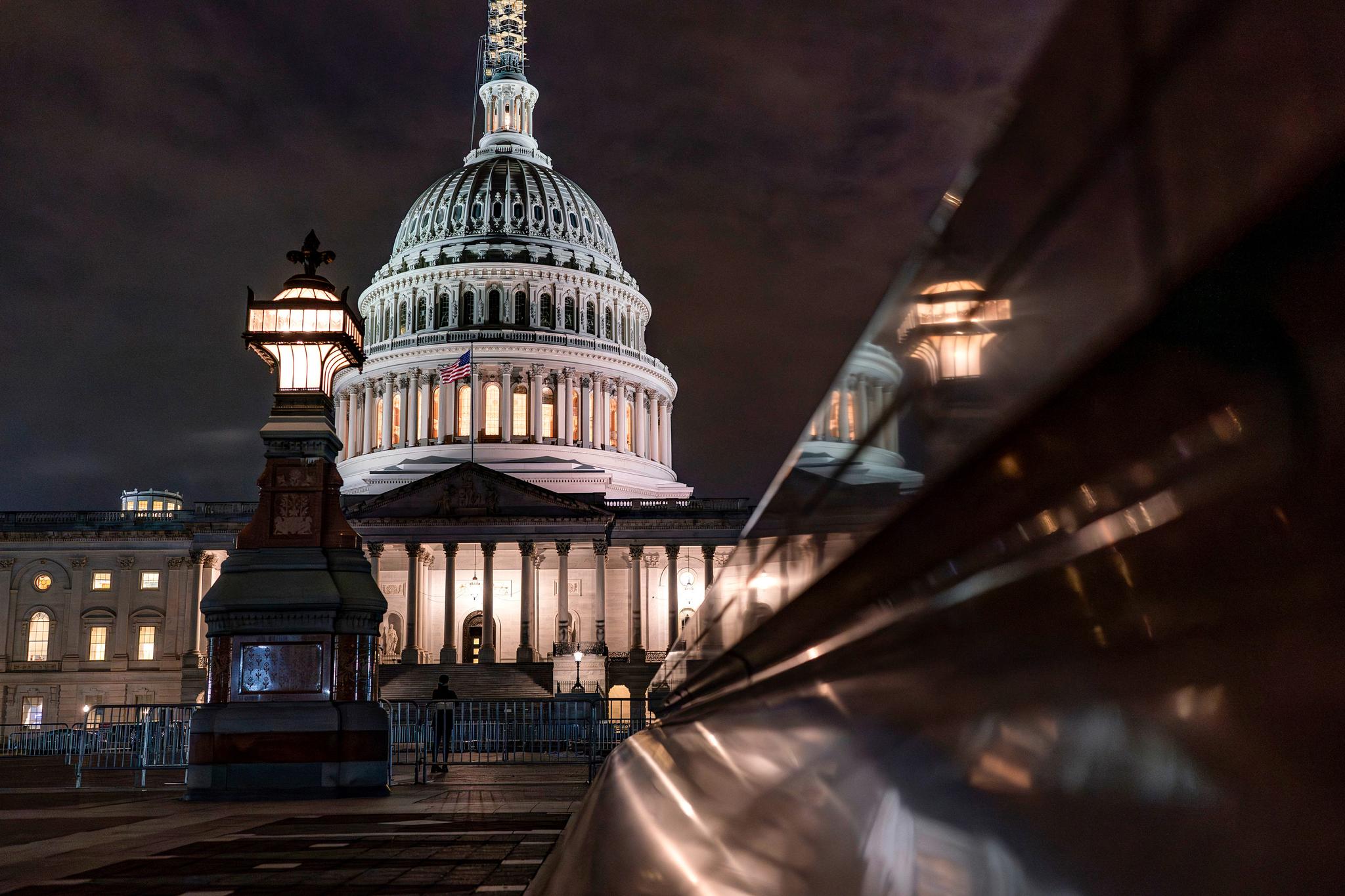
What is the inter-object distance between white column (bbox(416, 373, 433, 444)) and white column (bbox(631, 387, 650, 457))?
14.5m

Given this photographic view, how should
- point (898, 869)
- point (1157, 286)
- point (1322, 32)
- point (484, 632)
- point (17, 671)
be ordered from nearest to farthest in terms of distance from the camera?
point (1322, 32) < point (1157, 286) < point (898, 869) < point (484, 632) < point (17, 671)

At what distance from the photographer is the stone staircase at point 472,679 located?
182 ft

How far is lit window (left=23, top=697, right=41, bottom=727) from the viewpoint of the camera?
69125mm

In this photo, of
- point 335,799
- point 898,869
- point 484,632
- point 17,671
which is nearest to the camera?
point 898,869

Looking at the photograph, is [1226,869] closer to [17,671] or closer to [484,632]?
[484,632]

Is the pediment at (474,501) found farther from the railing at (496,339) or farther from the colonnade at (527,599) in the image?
the railing at (496,339)

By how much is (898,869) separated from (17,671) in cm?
8001

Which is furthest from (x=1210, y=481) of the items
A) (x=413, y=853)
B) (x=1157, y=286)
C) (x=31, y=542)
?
(x=31, y=542)

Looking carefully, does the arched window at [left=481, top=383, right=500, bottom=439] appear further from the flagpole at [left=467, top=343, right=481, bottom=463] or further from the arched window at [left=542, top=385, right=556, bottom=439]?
the arched window at [left=542, top=385, right=556, bottom=439]

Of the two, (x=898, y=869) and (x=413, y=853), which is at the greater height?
(x=898, y=869)

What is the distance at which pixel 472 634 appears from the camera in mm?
70500

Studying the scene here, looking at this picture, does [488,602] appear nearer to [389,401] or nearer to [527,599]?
[527,599]

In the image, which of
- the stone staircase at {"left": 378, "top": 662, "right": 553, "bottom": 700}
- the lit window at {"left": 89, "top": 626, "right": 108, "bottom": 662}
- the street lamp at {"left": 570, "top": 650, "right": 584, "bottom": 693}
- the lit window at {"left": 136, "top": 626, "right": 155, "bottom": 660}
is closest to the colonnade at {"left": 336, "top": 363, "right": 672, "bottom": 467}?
the lit window at {"left": 136, "top": 626, "right": 155, "bottom": 660}

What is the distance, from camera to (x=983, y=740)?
1.00 metres
